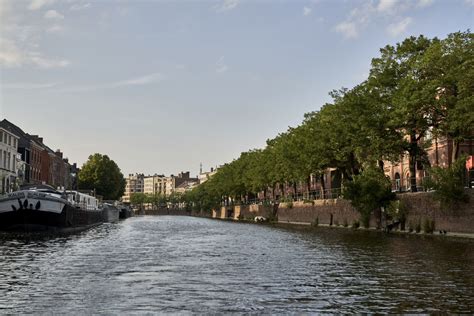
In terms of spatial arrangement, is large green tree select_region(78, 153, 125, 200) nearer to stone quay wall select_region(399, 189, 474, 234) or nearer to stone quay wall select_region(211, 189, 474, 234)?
stone quay wall select_region(211, 189, 474, 234)

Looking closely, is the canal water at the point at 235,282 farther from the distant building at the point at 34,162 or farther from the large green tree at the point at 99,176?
the large green tree at the point at 99,176

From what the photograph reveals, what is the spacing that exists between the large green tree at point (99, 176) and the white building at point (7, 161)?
258 ft

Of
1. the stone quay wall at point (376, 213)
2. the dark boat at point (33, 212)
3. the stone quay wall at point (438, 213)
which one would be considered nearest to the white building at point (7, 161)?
the dark boat at point (33, 212)

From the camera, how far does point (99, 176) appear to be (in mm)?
164125

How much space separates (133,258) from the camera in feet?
86.5

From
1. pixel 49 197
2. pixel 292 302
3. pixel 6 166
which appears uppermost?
pixel 6 166

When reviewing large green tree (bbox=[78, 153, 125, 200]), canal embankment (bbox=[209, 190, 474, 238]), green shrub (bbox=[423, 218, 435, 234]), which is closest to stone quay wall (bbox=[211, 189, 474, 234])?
canal embankment (bbox=[209, 190, 474, 238])

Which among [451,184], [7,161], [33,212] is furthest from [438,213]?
[7,161]

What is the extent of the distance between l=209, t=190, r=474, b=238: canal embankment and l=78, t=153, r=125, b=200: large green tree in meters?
76.7

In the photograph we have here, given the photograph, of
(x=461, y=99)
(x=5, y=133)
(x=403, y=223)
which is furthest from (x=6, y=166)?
(x=461, y=99)

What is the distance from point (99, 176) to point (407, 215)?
12544 centimetres

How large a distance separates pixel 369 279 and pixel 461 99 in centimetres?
3034

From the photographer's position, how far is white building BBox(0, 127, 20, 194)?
255 ft

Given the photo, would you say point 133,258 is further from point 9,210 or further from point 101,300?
point 9,210
